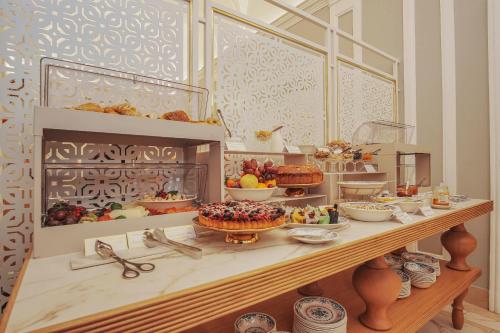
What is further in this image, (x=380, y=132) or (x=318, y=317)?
(x=380, y=132)

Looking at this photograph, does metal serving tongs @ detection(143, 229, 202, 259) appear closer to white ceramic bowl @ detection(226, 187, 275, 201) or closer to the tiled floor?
white ceramic bowl @ detection(226, 187, 275, 201)

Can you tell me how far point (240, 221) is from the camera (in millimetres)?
860

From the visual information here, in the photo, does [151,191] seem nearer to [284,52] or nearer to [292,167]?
[292,167]

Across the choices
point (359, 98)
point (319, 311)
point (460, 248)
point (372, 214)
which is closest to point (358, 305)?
point (319, 311)

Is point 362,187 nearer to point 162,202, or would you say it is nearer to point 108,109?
point 162,202

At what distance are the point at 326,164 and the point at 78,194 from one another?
1.81 metres

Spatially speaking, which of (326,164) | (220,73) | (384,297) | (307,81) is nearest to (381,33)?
(307,81)

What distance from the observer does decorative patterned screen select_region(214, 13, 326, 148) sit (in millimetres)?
1711

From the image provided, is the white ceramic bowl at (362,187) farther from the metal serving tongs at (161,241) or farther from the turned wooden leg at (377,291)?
the metal serving tongs at (161,241)

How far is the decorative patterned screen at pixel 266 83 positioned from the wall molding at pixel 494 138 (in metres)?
1.39

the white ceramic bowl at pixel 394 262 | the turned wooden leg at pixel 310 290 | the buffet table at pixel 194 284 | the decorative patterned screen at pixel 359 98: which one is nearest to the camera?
the buffet table at pixel 194 284

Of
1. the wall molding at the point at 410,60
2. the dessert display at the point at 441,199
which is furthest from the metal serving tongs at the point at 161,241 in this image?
the wall molding at the point at 410,60

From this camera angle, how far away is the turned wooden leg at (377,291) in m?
1.12

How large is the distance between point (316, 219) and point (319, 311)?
38 centimetres
